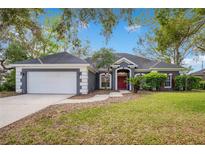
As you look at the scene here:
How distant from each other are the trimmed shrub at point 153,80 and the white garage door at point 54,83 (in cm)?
590

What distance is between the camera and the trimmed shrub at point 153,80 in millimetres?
16906

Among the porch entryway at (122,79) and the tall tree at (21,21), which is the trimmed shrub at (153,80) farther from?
the tall tree at (21,21)

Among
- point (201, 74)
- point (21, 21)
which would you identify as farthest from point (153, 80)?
point (201, 74)

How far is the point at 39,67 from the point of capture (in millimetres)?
13578

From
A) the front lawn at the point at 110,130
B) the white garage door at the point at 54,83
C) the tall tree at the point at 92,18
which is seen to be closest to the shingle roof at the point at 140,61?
the white garage door at the point at 54,83

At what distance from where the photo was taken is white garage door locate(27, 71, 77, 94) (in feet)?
43.3

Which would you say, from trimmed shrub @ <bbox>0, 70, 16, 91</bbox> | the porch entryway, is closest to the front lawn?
trimmed shrub @ <bbox>0, 70, 16, 91</bbox>

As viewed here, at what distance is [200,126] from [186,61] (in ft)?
65.9

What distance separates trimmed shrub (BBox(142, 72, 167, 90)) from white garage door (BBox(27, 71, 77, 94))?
5896 millimetres

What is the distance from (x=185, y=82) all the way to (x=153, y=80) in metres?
2.76

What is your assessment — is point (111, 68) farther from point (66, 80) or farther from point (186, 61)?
point (186, 61)

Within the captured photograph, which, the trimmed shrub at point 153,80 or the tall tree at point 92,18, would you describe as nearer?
the tall tree at point 92,18

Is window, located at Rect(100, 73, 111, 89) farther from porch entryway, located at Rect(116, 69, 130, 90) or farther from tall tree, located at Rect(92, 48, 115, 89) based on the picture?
tall tree, located at Rect(92, 48, 115, 89)
